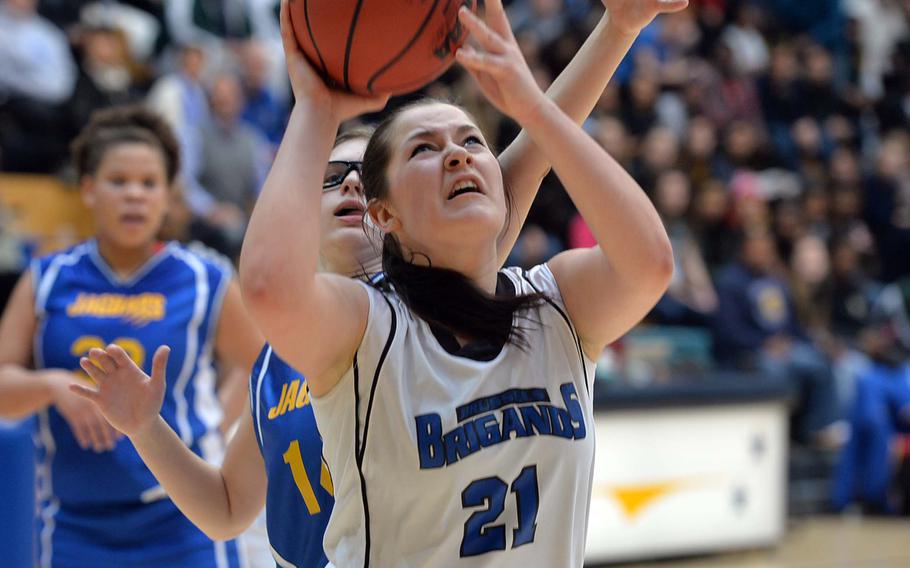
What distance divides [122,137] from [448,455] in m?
2.19

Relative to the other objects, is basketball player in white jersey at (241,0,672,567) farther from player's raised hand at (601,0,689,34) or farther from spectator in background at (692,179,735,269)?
spectator in background at (692,179,735,269)

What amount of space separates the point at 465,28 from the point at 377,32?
5.5 inches

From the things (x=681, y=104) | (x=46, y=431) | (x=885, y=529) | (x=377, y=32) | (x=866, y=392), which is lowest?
(x=46, y=431)

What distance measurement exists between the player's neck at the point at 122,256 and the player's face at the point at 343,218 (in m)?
1.23

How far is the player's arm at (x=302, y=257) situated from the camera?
5.58 feet

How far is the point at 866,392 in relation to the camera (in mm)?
8664

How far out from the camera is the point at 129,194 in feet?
11.6

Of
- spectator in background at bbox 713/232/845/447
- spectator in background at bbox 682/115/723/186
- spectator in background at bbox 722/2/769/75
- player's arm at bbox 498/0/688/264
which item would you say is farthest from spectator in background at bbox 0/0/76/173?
spectator in background at bbox 722/2/769/75

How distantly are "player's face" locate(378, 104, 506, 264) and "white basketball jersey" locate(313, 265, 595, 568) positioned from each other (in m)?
0.14

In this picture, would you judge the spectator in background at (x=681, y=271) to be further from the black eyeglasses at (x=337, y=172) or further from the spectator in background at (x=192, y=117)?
the black eyeglasses at (x=337, y=172)

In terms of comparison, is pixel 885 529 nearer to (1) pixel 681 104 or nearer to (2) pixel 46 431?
(1) pixel 681 104

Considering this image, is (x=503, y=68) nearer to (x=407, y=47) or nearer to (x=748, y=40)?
(x=407, y=47)

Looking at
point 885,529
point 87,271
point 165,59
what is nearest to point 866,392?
point 885,529

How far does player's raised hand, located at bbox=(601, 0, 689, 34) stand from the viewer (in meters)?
2.09
